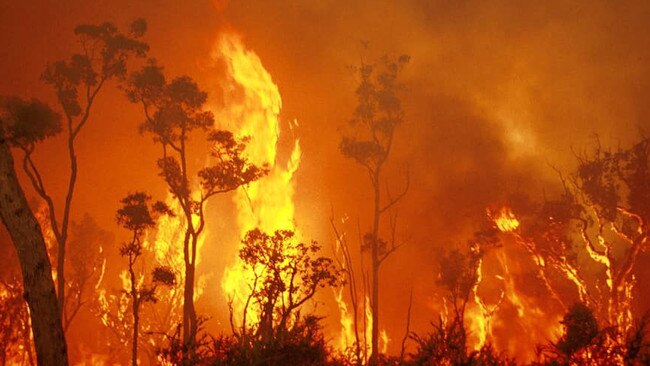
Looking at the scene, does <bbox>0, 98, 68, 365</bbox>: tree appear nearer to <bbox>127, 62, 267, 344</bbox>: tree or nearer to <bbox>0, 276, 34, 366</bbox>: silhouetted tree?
<bbox>127, 62, 267, 344</bbox>: tree

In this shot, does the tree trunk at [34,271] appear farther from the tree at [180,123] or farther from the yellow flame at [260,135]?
the yellow flame at [260,135]

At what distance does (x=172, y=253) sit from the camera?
45250mm

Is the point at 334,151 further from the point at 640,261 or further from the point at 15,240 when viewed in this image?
the point at 15,240

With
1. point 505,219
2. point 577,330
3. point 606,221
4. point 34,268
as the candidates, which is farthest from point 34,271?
point 505,219

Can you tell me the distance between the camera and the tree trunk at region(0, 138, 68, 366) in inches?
299

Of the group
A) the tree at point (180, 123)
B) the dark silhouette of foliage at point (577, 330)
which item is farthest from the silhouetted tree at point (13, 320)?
the dark silhouette of foliage at point (577, 330)

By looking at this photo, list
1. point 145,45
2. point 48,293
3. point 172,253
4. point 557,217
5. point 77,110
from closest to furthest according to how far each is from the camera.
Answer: point 48,293
point 77,110
point 145,45
point 557,217
point 172,253

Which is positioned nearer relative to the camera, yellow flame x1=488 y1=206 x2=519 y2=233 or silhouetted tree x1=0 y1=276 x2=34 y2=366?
silhouetted tree x1=0 y1=276 x2=34 y2=366

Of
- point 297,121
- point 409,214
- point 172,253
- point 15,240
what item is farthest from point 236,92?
point 15,240

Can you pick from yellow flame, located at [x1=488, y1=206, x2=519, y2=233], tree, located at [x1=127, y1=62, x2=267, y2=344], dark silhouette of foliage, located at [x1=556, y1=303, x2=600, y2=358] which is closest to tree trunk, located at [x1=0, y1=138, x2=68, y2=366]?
dark silhouette of foliage, located at [x1=556, y1=303, x2=600, y2=358]

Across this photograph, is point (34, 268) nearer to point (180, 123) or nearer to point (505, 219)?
point (180, 123)

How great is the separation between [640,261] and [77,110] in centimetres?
3718

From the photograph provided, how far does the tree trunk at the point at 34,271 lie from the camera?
7.59 metres

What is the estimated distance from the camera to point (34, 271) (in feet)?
25.3
